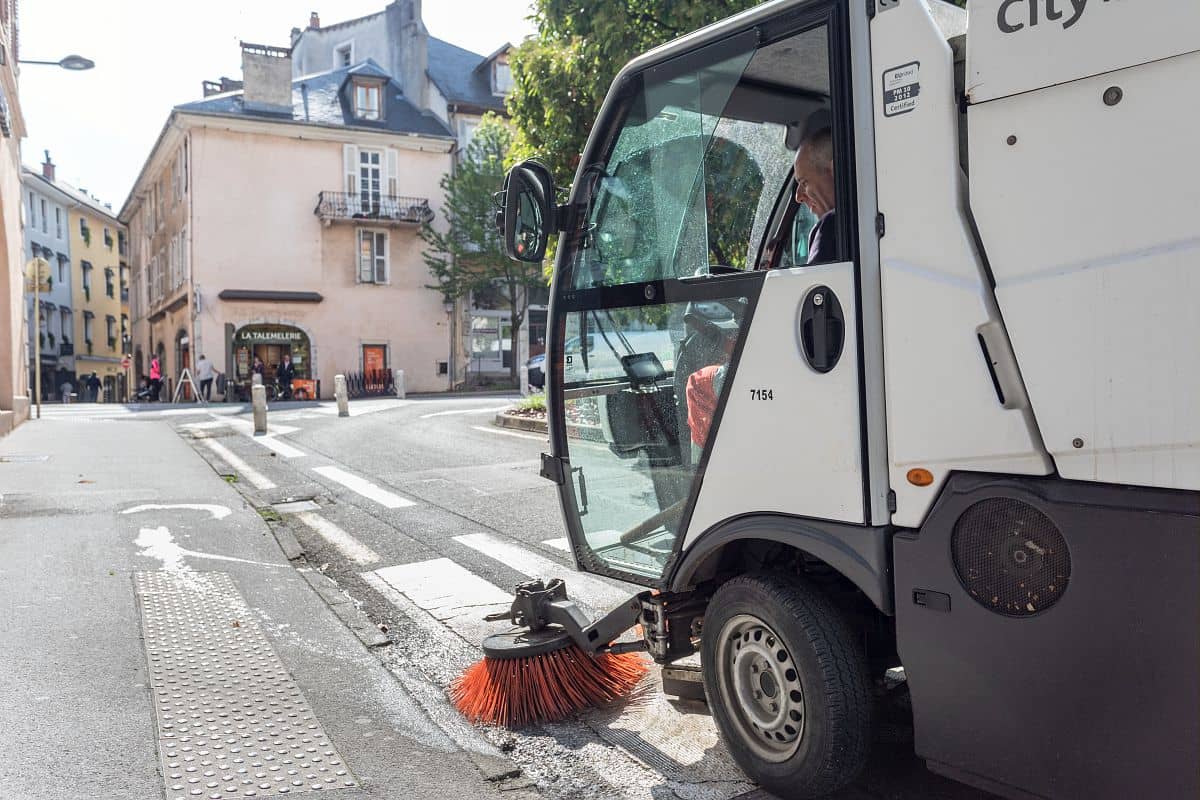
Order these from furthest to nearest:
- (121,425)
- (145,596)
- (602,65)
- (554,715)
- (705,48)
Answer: (121,425)
(602,65)
(145,596)
(554,715)
(705,48)

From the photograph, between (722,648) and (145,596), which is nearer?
(722,648)

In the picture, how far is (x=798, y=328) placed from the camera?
2752mm

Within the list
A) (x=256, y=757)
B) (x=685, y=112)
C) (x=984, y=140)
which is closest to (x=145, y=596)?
(x=256, y=757)

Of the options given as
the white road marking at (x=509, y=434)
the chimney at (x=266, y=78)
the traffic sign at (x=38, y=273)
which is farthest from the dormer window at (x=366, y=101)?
the white road marking at (x=509, y=434)

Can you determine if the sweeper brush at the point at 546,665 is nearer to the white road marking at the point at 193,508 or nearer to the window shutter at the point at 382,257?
the white road marking at the point at 193,508

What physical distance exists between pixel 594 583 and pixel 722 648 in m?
2.80

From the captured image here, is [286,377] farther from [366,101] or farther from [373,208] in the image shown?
[366,101]

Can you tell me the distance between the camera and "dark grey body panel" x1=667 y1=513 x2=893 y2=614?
2.56 metres

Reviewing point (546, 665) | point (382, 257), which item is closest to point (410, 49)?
point (382, 257)

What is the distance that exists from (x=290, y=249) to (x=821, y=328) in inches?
1391

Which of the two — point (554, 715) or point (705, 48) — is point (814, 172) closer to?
point (705, 48)

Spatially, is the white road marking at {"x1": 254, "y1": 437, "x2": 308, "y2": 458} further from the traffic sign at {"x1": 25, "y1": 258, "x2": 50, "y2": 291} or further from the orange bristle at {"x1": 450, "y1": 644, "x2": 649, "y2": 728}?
the orange bristle at {"x1": 450, "y1": 644, "x2": 649, "y2": 728}

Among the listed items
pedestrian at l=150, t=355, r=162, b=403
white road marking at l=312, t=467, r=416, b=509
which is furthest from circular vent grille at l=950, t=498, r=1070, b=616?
pedestrian at l=150, t=355, r=162, b=403

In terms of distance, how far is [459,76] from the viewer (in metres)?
40.3
